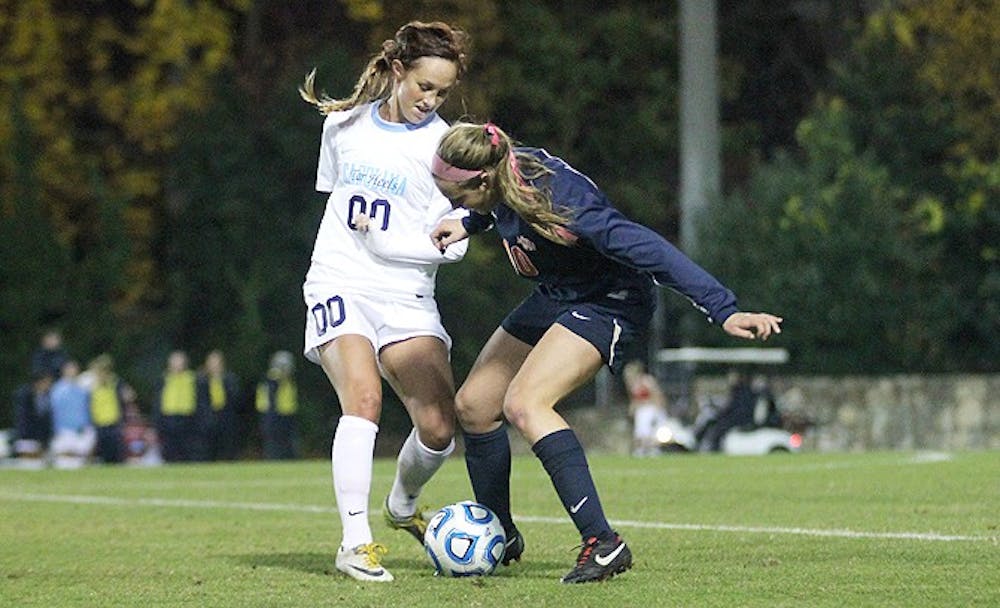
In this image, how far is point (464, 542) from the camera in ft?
27.8

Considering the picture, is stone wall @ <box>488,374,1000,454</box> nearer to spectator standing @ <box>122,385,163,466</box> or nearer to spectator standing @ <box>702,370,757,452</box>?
spectator standing @ <box>702,370,757,452</box>

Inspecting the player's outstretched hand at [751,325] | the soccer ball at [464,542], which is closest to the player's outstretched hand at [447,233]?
the soccer ball at [464,542]

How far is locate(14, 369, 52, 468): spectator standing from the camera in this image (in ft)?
93.4

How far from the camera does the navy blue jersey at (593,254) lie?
7840 mm

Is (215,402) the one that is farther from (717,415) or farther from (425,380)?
(425,380)

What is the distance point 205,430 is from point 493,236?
7639 millimetres

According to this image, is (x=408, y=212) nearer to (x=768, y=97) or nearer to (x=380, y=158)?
(x=380, y=158)

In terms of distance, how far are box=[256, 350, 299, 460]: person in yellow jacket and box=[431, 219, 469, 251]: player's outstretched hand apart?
2235 cm

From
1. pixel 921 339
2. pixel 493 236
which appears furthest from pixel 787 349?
pixel 493 236

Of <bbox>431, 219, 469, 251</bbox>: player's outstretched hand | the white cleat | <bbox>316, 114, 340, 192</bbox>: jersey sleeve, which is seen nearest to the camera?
the white cleat

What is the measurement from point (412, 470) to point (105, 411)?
20204 millimetres

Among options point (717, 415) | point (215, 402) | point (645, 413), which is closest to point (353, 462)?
point (717, 415)

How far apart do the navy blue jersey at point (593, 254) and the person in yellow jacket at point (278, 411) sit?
2242cm

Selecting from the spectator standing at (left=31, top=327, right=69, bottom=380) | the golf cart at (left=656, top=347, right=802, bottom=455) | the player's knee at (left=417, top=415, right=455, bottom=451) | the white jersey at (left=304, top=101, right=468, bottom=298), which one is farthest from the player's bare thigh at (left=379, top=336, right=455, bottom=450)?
the spectator standing at (left=31, top=327, right=69, bottom=380)
